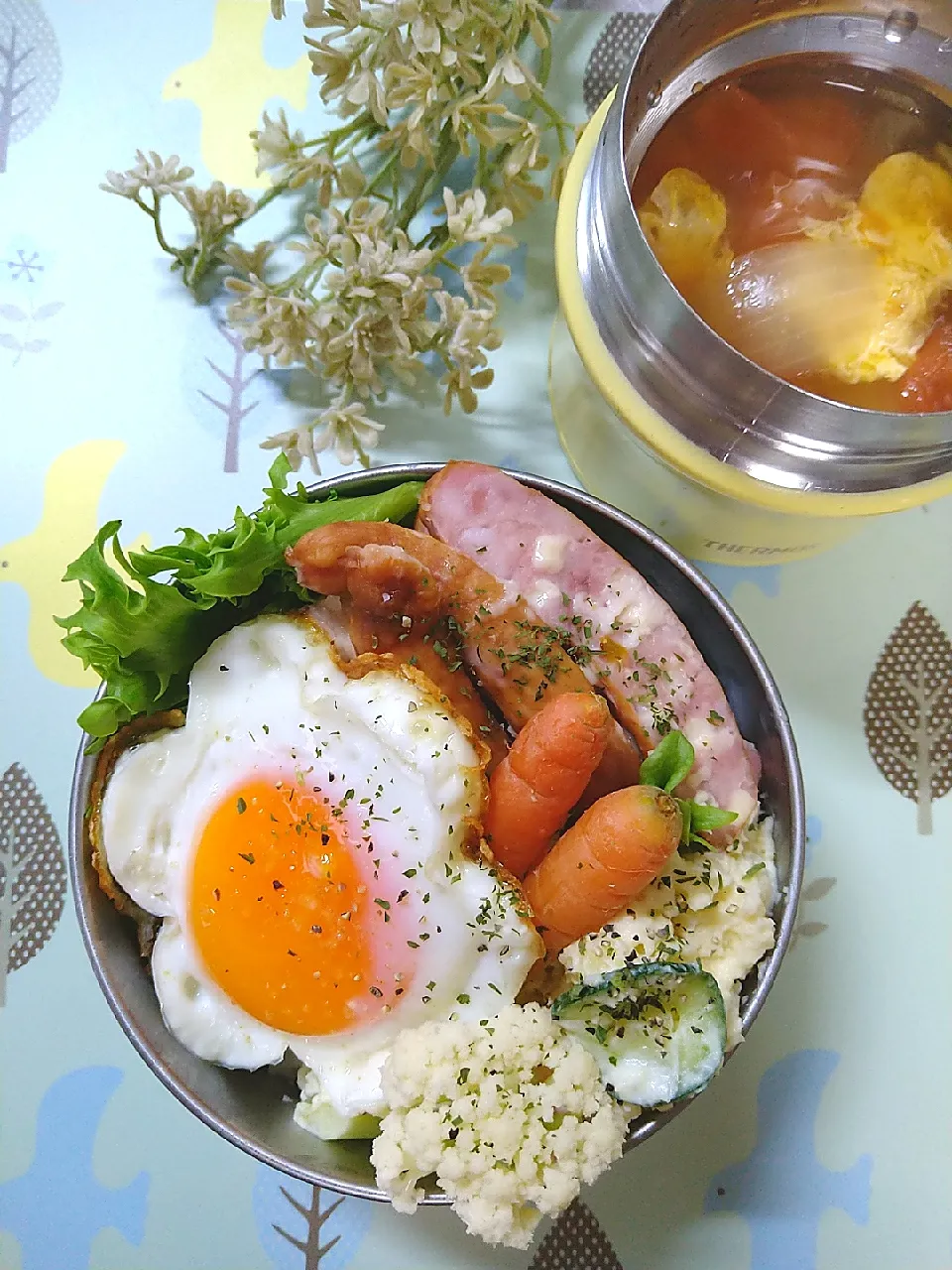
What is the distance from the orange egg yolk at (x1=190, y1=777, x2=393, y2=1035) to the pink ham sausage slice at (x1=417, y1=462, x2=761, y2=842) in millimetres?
379

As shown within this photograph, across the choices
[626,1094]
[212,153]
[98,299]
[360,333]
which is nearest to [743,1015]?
[626,1094]

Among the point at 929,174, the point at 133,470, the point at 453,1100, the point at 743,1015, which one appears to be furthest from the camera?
the point at 133,470

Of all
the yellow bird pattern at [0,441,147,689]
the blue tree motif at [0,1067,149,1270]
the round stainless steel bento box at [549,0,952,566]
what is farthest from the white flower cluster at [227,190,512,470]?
the blue tree motif at [0,1067,149,1270]

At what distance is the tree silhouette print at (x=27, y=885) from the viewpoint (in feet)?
4.96

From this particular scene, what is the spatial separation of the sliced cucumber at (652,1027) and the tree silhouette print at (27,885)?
0.78 metres

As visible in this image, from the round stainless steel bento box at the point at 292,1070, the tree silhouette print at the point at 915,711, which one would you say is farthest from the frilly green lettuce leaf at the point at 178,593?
the tree silhouette print at the point at 915,711

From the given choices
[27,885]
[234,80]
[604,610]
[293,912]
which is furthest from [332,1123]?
[234,80]

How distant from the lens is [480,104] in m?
1.40

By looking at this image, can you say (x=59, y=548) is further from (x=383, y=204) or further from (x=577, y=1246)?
(x=577, y=1246)

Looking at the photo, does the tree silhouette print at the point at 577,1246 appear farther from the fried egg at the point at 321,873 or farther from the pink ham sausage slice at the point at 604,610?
the pink ham sausage slice at the point at 604,610

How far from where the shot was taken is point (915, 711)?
1.61m

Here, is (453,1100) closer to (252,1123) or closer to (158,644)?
(252,1123)

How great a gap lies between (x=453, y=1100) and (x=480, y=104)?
1235 millimetres

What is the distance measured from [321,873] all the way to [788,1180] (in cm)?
83
